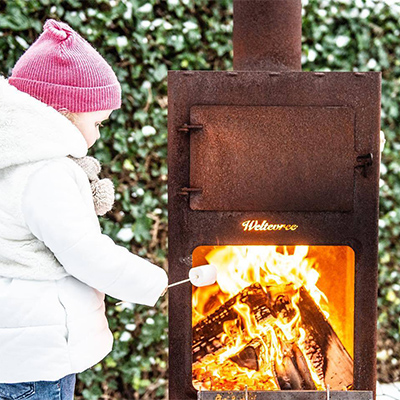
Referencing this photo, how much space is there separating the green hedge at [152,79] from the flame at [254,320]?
56 cm

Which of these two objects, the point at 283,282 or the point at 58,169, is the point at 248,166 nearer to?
the point at 283,282

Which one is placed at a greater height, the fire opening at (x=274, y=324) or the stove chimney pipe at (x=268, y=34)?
the stove chimney pipe at (x=268, y=34)

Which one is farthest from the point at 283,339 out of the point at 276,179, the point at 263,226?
the point at 276,179

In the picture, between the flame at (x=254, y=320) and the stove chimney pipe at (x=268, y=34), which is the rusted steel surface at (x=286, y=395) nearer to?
the flame at (x=254, y=320)

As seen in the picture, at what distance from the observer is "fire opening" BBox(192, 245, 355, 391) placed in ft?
5.86

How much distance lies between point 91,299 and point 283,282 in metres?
0.72

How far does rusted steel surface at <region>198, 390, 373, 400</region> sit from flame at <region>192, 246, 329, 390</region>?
14cm

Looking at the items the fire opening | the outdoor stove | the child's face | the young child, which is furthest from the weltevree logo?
the child's face

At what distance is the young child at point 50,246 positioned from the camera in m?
1.23

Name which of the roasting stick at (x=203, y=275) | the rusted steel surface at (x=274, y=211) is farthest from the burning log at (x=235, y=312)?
the roasting stick at (x=203, y=275)

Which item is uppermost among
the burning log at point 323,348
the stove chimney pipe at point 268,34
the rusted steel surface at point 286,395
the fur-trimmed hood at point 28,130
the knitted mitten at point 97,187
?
the stove chimney pipe at point 268,34

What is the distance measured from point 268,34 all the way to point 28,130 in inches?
34.5

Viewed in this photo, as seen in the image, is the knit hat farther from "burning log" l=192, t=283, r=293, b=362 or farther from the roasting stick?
"burning log" l=192, t=283, r=293, b=362

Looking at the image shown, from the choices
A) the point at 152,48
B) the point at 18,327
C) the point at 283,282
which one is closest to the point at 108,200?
the point at 18,327
